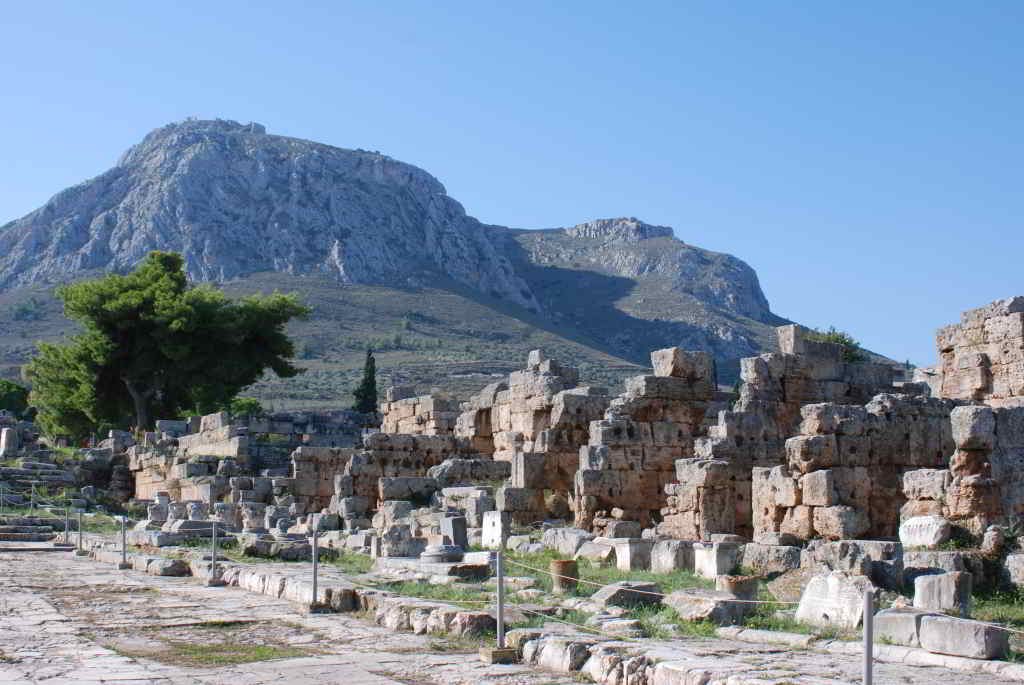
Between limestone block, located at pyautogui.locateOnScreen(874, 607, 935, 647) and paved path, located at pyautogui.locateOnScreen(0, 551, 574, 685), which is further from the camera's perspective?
paved path, located at pyautogui.locateOnScreen(0, 551, 574, 685)

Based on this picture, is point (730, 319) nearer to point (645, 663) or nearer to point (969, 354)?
point (969, 354)

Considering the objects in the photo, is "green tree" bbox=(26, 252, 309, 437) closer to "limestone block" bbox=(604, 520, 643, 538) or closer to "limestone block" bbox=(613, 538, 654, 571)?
"limestone block" bbox=(604, 520, 643, 538)

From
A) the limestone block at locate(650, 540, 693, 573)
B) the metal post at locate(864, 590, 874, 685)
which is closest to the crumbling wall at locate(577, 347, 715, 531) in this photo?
the limestone block at locate(650, 540, 693, 573)

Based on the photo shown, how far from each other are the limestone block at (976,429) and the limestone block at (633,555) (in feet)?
11.3

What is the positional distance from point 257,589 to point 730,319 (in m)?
110

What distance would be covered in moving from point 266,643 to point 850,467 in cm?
872

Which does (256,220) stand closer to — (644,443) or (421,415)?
(421,415)

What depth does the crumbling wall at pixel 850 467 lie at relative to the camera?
1522cm

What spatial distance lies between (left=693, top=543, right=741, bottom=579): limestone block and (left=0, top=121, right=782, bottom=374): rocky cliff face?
3767 inches

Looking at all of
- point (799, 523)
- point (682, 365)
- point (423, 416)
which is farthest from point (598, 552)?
point (423, 416)

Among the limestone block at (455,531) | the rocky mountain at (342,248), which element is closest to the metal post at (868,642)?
the limestone block at (455,531)

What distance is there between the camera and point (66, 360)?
42.6 metres

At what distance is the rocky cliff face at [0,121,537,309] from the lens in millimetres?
119750

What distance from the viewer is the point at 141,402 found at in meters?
43.1
